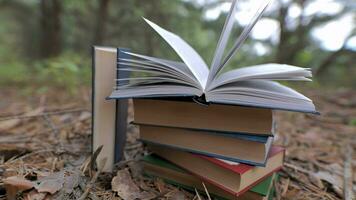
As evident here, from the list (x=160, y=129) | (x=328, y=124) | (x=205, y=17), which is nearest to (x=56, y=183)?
(x=160, y=129)

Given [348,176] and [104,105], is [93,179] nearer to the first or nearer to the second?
[104,105]

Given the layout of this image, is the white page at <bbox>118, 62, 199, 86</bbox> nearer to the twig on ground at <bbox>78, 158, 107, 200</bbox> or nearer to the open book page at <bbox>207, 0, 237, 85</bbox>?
the open book page at <bbox>207, 0, 237, 85</bbox>

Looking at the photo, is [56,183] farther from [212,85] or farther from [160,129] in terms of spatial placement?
[212,85]

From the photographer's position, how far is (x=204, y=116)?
748mm

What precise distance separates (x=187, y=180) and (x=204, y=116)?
7.6 inches

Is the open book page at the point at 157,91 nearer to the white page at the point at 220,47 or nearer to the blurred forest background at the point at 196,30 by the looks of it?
the white page at the point at 220,47

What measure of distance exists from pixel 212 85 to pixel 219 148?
18cm

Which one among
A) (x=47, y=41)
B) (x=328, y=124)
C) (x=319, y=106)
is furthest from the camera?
(x=47, y=41)

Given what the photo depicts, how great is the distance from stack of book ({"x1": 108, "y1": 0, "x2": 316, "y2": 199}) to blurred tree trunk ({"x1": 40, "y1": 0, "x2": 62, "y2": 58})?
292 cm

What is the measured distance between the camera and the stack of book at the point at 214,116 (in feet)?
2.21

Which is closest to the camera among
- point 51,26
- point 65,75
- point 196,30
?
point 65,75

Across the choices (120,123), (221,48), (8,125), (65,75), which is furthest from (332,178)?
(65,75)

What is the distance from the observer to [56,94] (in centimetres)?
212

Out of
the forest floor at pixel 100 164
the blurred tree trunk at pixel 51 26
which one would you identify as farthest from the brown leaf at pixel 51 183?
the blurred tree trunk at pixel 51 26
